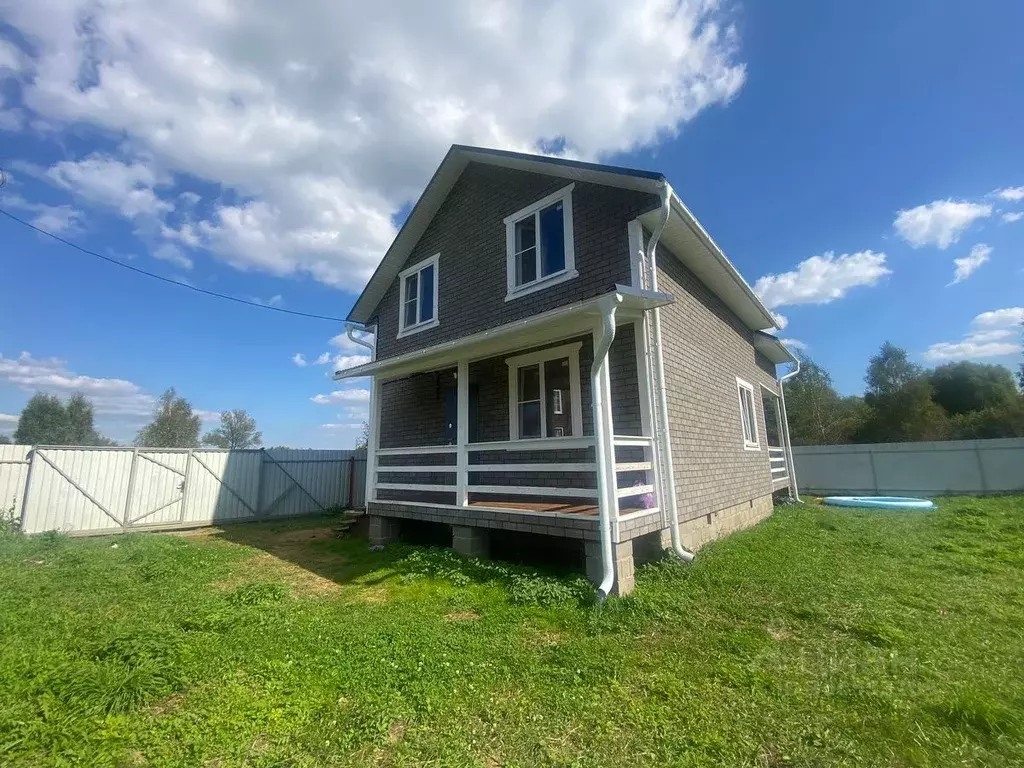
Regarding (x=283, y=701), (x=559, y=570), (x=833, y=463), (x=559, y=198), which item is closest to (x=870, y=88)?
(x=559, y=198)

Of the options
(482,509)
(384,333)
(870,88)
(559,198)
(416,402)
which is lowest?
(482,509)

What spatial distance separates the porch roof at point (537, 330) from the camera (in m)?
5.89

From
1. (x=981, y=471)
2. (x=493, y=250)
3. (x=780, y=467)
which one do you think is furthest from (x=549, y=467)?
(x=981, y=471)

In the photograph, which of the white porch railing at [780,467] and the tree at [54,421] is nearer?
the white porch railing at [780,467]

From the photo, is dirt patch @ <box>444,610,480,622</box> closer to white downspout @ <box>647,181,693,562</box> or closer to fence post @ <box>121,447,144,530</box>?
white downspout @ <box>647,181,693,562</box>

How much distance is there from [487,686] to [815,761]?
2.18 meters

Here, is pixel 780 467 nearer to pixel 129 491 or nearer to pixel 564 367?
pixel 564 367

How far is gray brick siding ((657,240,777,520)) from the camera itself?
7148 mm

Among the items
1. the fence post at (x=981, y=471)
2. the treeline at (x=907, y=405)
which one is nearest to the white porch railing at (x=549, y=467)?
the fence post at (x=981, y=471)

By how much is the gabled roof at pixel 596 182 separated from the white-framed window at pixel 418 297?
Result: 51cm

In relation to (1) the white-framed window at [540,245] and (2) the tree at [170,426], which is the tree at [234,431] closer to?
(2) the tree at [170,426]

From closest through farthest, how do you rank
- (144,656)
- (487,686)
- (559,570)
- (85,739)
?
(85,739) → (487,686) → (144,656) → (559,570)

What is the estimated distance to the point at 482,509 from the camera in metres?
6.95

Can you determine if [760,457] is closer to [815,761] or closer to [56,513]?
[815,761]
